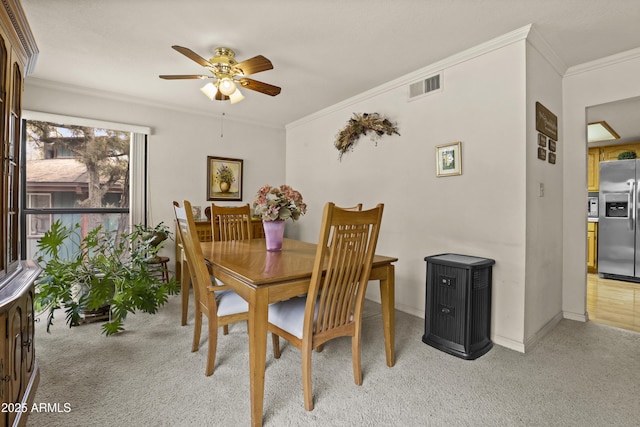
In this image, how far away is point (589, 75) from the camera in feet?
9.48

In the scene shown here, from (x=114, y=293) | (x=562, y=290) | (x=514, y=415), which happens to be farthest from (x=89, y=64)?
(x=562, y=290)

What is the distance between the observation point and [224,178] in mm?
4738

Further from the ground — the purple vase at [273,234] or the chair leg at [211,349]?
the purple vase at [273,234]

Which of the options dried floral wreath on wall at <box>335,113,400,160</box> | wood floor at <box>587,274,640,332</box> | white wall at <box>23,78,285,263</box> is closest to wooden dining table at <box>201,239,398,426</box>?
dried floral wreath on wall at <box>335,113,400,160</box>

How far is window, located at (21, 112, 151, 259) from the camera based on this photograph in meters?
3.60

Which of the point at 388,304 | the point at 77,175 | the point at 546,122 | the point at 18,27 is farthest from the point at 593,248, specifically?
the point at 77,175

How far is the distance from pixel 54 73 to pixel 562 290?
5373mm

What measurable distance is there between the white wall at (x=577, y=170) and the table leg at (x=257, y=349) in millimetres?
2965

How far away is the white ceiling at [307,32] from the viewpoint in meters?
2.17

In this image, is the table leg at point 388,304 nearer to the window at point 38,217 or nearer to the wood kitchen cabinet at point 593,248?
the window at point 38,217

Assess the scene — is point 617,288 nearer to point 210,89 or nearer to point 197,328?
point 197,328

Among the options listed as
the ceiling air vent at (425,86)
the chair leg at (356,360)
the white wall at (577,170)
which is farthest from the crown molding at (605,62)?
the chair leg at (356,360)

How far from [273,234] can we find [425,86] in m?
2.04

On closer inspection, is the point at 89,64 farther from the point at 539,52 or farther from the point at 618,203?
the point at 618,203
